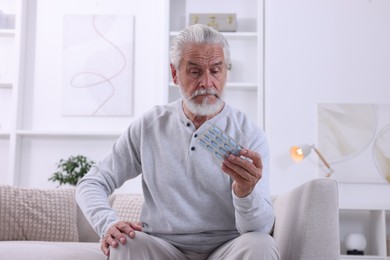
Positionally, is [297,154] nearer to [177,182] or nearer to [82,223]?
[82,223]

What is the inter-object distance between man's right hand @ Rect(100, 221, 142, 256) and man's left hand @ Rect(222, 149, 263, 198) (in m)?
0.33

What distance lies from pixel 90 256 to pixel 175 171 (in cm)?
70

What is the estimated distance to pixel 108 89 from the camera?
471 cm

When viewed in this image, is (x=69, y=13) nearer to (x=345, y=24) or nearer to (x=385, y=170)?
(x=345, y=24)

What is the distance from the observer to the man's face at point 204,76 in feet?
6.21

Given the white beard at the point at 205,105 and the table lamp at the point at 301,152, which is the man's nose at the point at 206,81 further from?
the table lamp at the point at 301,152

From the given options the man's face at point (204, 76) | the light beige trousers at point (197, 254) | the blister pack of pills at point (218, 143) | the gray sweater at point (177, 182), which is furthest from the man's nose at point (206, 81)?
the light beige trousers at point (197, 254)

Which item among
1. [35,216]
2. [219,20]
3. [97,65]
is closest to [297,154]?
[219,20]

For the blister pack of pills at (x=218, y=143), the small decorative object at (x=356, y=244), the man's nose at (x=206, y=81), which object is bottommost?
the small decorative object at (x=356, y=244)

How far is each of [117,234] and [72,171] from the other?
2821 mm

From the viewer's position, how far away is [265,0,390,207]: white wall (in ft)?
14.1

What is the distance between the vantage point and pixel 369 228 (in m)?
4.29

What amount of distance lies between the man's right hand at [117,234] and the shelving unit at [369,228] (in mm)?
2548

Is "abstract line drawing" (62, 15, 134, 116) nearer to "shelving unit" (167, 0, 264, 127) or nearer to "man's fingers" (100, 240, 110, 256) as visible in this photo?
"shelving unit" (167, 0, 264, 127)
